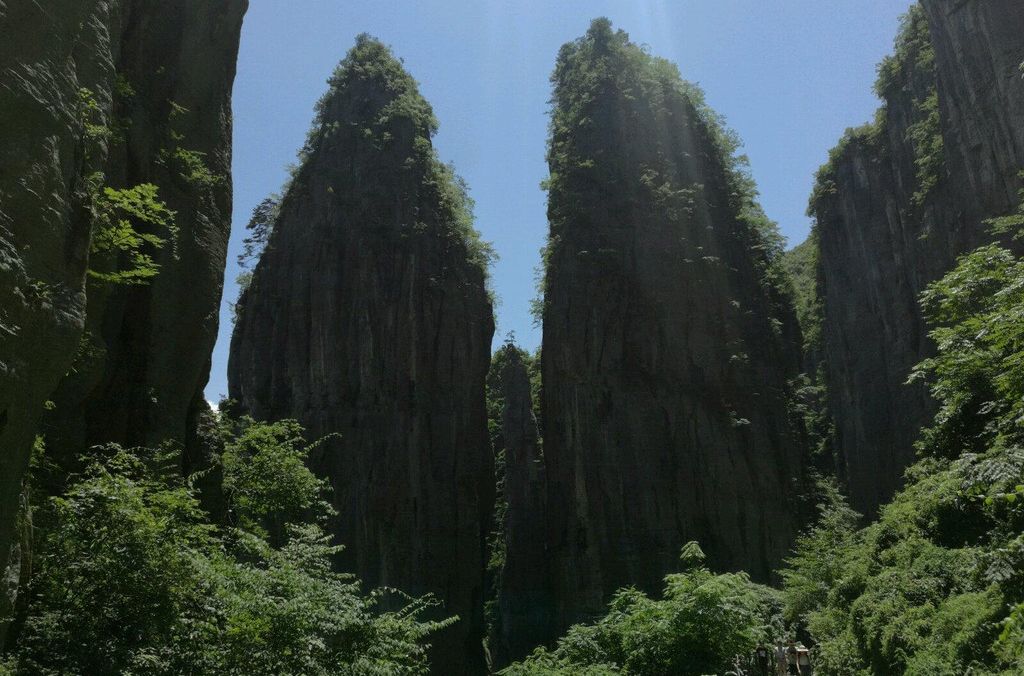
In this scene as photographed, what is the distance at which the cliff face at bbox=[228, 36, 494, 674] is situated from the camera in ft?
116

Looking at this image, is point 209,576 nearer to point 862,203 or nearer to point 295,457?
point 295,457

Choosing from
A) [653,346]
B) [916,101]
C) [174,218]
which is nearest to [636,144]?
[653,346]

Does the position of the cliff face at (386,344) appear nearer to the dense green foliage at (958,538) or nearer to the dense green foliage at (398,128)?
the dense green foliage at (398,128)

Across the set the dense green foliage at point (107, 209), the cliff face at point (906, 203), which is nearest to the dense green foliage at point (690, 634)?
the dense green foliage at point (107, 209)

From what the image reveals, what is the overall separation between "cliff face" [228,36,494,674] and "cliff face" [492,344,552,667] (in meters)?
1.62

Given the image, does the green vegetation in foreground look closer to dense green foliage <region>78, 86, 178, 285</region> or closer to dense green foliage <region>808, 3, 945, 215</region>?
dense green foliage <region>78, 86, 178, 285</region>

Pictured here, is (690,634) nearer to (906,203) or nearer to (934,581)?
(934,581)

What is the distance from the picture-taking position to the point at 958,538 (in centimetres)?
1306

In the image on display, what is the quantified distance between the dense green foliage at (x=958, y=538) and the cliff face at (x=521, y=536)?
17719mm

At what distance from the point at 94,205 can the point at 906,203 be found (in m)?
35.2

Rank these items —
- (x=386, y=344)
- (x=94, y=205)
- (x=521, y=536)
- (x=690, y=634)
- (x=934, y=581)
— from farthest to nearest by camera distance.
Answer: (x=521, y=536) → (x=386, y=344) → (x=690, y=634) → (x=934, y=581) → (x=94, y=205)

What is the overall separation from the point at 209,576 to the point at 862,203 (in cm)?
3755

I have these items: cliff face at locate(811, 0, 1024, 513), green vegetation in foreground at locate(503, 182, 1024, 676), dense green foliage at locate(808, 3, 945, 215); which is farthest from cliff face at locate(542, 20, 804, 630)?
green vegetation in foreground at locate(503, 182, 1024, 676)

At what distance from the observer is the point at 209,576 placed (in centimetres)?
1059
